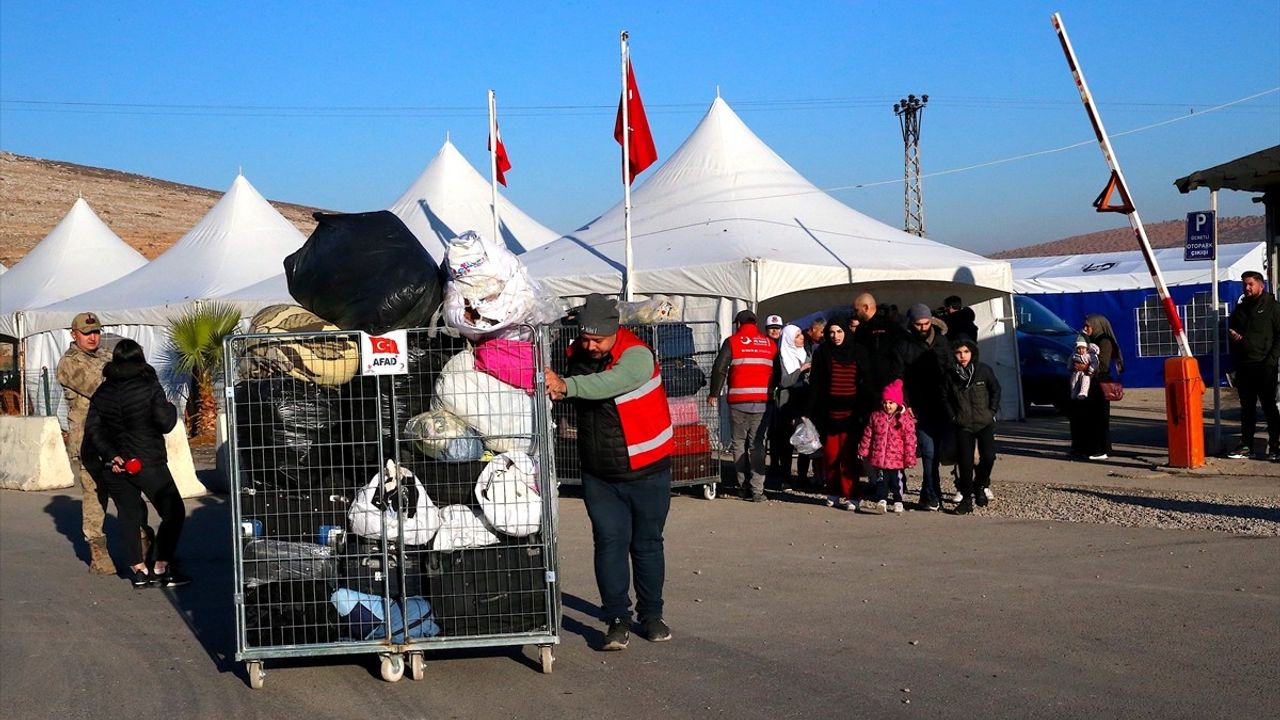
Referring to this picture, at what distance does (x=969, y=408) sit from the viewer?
35.2 feet

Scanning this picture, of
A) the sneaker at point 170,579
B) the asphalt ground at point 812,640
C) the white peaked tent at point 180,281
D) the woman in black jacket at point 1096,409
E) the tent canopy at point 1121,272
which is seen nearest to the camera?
the asphalt ground at point 812,640

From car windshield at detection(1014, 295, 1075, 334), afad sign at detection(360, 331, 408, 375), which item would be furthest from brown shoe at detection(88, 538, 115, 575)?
car windshield at detection(1014, 295, 1075, 334)

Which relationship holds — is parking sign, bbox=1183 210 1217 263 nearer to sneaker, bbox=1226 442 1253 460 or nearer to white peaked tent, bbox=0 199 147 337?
sneaker, bbox=1226 442 1253 460

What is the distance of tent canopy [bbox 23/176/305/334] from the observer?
22969 millimetres

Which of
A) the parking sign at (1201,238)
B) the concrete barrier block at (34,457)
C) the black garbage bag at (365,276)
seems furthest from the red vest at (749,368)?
the concrete barrier block at (34,457)

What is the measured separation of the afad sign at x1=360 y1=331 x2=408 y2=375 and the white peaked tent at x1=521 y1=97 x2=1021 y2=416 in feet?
31.8

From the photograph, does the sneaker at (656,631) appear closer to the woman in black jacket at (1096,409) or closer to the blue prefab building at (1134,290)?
the woman in black jacket at (1096,409)

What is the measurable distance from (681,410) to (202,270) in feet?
50.5

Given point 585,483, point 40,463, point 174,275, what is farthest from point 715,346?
point 174,275

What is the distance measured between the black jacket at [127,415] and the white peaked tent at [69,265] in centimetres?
2007

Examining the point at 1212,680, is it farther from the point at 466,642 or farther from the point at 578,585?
the point at 578,585

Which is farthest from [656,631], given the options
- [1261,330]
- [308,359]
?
[1261,330]

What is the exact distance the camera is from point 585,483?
6688mm

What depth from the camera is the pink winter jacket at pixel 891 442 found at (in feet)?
35.0
